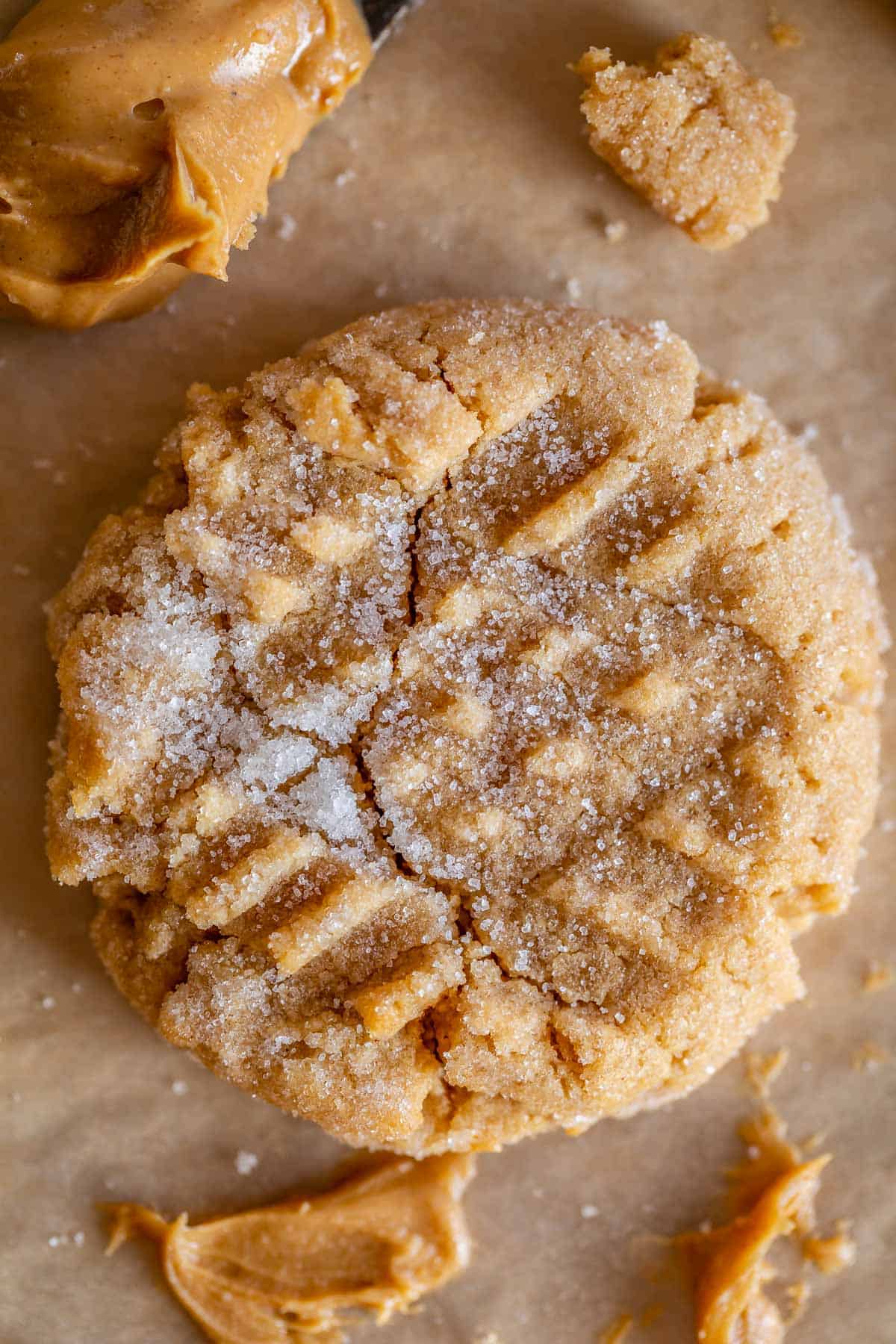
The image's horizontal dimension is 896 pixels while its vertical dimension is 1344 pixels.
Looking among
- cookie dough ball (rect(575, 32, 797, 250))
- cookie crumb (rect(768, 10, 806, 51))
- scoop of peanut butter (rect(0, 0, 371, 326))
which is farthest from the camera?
cookie crumb (rect(768, 10, 806, 51))

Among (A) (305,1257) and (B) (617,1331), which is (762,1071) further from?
(A) (305,1257)

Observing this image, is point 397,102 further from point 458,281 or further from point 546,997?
point 546,997

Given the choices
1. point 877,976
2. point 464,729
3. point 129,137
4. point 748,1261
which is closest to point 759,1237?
point 748,1261

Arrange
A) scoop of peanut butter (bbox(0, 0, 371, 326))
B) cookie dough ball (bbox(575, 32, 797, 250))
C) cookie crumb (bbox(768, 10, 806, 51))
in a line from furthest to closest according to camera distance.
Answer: cookie crumb (bbox(768, 10, 806, 51)), cookie dough ball (bbox(575, 32, 797, 250)), scoop of peanut butter (bbox(0, 0, 371, 326))

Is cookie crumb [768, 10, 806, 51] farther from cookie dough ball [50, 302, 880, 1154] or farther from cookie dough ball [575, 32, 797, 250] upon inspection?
cookie dough ball [50, 302, 880, 1154]

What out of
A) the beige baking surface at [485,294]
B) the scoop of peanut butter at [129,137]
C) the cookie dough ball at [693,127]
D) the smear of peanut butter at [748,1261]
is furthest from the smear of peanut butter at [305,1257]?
the cookie dough ball at [693,127]

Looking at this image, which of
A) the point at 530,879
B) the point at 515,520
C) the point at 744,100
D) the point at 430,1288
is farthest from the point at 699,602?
the point at 430,1288

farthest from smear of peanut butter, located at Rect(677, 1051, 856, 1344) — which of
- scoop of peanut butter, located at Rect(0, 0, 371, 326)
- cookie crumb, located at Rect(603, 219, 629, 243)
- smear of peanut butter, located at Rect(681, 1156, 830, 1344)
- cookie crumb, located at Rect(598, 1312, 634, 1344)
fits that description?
scoop of peanut butter, located at Rect(0, 0, 371, 326)

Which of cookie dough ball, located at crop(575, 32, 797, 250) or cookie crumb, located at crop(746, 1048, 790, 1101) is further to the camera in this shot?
cookie crumb, located at crop(746, 1048, 790, 1101)
